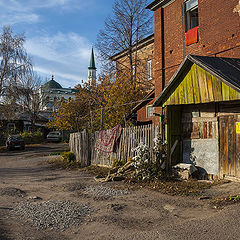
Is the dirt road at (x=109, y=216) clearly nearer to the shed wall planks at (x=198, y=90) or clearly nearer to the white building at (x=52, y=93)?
the shed wall planks at (x=198, y=90)

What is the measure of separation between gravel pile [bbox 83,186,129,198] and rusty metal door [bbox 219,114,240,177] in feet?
10.7

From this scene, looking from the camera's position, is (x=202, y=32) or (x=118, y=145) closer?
(x=118, y=145)

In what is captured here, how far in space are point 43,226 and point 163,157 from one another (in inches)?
213

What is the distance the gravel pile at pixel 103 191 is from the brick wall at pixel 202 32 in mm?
6869

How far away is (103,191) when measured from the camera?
299 inches

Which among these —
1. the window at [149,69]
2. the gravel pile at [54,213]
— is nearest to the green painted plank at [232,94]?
the gravel pile at [54,213]

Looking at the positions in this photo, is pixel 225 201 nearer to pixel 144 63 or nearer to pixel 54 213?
pixel 54 213

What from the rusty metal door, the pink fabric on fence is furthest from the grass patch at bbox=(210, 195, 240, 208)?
the pink fabric on fence

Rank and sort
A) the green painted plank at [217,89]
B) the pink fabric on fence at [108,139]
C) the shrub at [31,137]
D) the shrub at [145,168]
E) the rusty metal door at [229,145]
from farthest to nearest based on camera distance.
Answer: the shrub at [31,137] < the pink fabric on fence at [108,139] < the shrub at [145,168] < the rusty metal door at [229,145] < the green painted plank at [217,89]

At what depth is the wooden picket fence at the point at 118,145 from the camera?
33.2ft

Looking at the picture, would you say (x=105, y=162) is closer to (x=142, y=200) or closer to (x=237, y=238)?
(x=142, y=200)

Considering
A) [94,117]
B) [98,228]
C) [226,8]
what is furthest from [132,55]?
[98,228]

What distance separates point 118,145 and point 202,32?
249 inches

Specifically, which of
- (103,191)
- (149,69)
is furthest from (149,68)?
(103,191)
